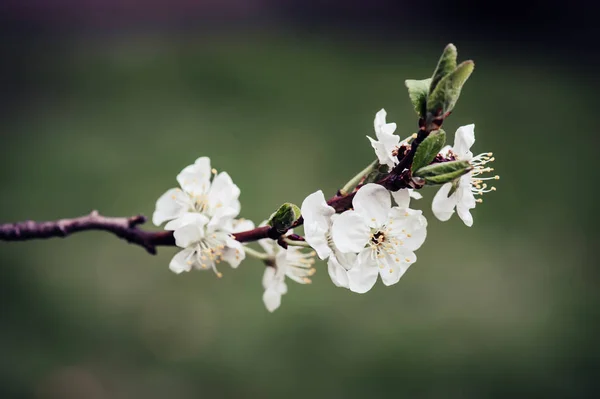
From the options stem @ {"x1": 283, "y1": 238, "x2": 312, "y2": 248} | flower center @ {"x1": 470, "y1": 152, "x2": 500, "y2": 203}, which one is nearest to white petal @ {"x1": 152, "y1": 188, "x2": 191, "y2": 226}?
stem @ {"x1": 283, "y1": 238, "x2": 312, "y2": 248}

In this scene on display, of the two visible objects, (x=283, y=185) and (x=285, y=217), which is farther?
(x=283, y=185)

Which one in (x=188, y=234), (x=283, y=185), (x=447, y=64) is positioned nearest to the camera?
(x=447, y=64)

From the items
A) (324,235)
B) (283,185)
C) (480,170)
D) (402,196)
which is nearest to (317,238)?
(324,235)

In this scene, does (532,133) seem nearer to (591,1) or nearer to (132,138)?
(591,1)

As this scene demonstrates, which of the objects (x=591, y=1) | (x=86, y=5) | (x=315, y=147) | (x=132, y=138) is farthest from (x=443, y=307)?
(x=591, y=1)

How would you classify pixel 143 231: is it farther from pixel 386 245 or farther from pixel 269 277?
pixel 386 245

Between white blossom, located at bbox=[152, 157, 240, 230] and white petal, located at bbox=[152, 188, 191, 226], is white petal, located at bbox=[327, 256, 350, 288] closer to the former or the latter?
white blossom, located at bbox=[152, 157, 240, 230]
